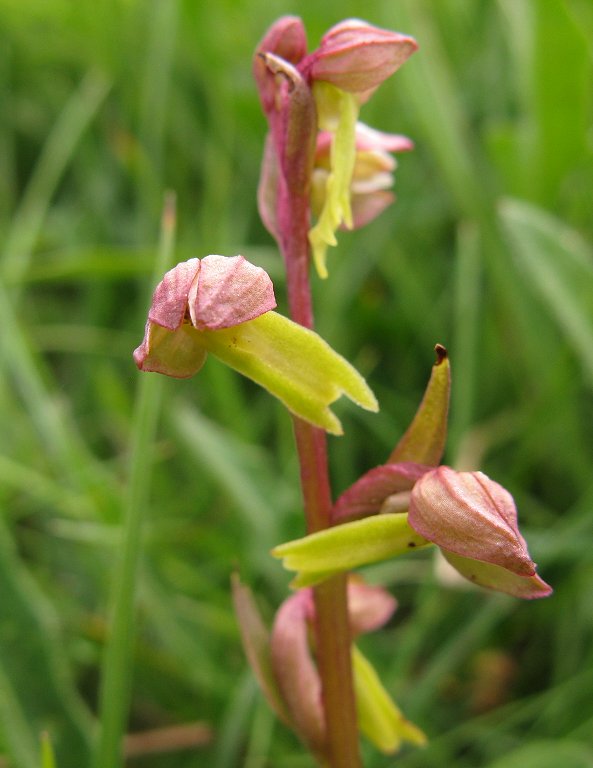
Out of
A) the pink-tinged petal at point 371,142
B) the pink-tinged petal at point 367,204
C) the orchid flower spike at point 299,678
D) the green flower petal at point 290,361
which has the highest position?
the pink-tinged petal at point 371,142

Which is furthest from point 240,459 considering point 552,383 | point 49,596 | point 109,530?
point 552,383

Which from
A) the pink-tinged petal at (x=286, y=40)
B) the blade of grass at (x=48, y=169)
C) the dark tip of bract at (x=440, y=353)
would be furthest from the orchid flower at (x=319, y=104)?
the blade of grass at (x=48, y=169)

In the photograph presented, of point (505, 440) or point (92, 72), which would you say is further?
point (92, 72)

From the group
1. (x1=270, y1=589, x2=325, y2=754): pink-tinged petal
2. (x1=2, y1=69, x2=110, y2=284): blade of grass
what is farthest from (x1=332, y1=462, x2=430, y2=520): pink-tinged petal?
(x1=2, y1=69, x2=110, y2=284): blade of grass

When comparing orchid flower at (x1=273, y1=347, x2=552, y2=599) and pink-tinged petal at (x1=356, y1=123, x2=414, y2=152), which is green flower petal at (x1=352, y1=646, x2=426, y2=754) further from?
pink-tinged petal at (x1=356, y1=123, x2=414, y2=152)

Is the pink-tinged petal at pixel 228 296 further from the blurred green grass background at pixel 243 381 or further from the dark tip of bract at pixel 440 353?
the blurred green grass background at pixel 243 381

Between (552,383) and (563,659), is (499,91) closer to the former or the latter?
(552,383)

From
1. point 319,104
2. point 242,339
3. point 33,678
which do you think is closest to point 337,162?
point 319,104
